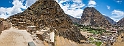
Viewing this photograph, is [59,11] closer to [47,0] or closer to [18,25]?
[47,0]

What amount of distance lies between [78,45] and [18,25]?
26.3 m

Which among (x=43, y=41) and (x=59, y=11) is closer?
(x=43, y=41)

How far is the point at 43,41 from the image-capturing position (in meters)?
19.9

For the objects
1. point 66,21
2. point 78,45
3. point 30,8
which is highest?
point 30,8

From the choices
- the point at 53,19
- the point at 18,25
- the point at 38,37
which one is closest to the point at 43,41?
the point at 38,37

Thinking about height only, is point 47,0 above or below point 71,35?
above

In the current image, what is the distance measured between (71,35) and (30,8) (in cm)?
1141

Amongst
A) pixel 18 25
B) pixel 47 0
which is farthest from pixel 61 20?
pixel 18 25

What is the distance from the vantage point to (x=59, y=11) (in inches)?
2299

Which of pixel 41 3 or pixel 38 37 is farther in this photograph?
pixel 41 3

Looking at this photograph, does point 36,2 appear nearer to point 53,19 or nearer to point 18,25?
point 53,19

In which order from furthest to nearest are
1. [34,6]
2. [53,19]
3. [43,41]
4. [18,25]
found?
[34,6] < [53,19] < [18,25] < [43,41]

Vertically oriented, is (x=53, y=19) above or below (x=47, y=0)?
below

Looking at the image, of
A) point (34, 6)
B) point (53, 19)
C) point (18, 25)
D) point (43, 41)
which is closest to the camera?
point (43, 41)
